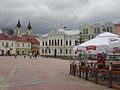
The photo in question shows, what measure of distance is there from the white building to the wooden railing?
76616 mm

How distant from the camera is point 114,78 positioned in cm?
1391

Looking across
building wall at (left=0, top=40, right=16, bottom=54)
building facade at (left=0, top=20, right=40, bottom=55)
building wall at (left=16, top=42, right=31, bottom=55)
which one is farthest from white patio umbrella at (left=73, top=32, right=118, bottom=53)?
building wall at (left=16, top=42, right=31, bottom=55)

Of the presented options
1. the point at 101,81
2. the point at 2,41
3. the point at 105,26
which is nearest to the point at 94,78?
the point at 101,81

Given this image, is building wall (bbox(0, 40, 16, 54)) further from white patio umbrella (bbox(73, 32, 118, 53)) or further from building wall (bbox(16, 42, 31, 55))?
white patio umbrella (bbox(73, 32, 118, 53))

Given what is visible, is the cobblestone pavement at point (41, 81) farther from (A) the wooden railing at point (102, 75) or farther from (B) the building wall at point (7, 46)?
(B) the building wall at point (7, 46)

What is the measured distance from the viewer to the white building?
95925 mm

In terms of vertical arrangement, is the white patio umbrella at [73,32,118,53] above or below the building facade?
below

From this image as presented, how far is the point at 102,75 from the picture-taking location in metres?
14.8

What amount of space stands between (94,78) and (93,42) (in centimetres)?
258

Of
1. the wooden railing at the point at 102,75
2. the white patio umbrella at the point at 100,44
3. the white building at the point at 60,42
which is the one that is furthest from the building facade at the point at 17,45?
the white patio umbrella at the point at 100,44

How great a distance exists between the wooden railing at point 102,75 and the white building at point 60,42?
76616 mm

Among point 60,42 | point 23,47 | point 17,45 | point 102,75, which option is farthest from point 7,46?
point 102,75

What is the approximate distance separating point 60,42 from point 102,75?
8330cm

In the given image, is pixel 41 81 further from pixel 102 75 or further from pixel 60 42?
pixel 60 42
